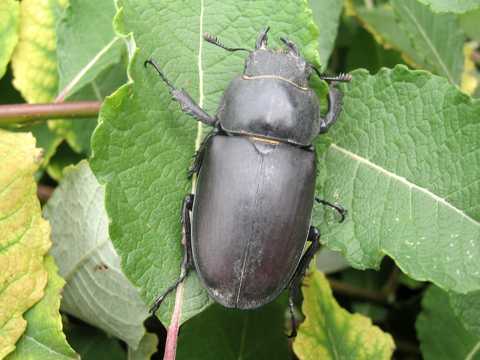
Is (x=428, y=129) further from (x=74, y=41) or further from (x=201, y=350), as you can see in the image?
(x=74, y=41)

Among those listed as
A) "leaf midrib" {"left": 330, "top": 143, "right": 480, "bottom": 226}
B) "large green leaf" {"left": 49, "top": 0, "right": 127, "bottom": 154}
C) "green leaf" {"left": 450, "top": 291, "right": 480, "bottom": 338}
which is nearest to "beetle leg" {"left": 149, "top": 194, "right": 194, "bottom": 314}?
"leaf midrib" {"left": 330, "top": 143, "right": 480, "bottom": 226}

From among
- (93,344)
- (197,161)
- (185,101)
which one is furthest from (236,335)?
(185,101)

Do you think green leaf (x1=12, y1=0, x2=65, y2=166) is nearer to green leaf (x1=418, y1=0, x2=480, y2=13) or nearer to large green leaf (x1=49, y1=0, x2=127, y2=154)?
large green leaf (x1=49, y1=0, x2=127, y2=154)

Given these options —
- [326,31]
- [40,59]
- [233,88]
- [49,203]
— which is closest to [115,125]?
[233,88]

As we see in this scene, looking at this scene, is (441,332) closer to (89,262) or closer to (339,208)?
(339,208)

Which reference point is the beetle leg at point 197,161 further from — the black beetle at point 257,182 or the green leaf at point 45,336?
the green leaf at point 45,336
